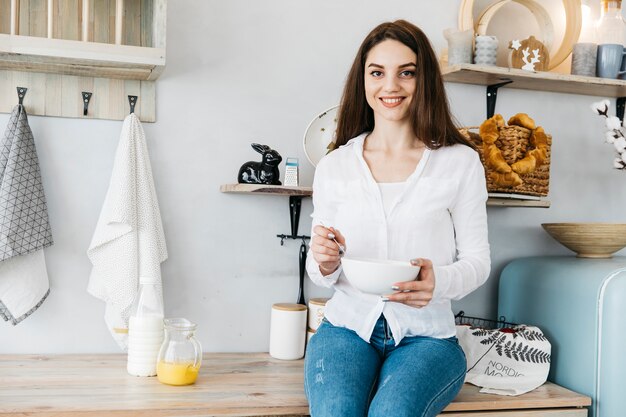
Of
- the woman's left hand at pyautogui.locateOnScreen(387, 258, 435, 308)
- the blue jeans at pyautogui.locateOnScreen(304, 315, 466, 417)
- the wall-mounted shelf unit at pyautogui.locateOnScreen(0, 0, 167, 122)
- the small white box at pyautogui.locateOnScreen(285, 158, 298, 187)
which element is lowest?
the blue jeans at pyautogui.locateOnScreen(304, 315, 466, 417)

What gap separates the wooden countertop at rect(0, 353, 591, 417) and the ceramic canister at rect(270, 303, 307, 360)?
3 cm

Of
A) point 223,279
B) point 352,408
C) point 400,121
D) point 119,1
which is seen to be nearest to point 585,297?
point 400,121

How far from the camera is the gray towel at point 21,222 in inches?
66.2

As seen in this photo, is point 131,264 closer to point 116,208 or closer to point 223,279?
point 116,208

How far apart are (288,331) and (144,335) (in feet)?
1.35

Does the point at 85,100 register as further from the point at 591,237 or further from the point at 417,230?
the point at 591,237

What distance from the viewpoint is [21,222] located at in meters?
1.70

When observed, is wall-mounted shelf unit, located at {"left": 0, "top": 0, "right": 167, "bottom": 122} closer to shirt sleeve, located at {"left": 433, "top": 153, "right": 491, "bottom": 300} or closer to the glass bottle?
shirt sleeve, located at {"left": 433, "top": 153, "right": 491, "bottom": 300}

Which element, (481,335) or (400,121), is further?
(481,335)

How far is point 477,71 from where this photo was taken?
6.44 feet

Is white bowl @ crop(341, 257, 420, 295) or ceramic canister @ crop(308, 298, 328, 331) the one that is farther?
ceramic canister @ crop(308, 298, 328, 331)

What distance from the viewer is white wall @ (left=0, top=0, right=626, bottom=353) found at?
6.02 ft

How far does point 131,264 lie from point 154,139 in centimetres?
35

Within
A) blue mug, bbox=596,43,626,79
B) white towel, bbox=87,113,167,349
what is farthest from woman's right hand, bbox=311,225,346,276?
blue mug, bbox=596,43,626,79
